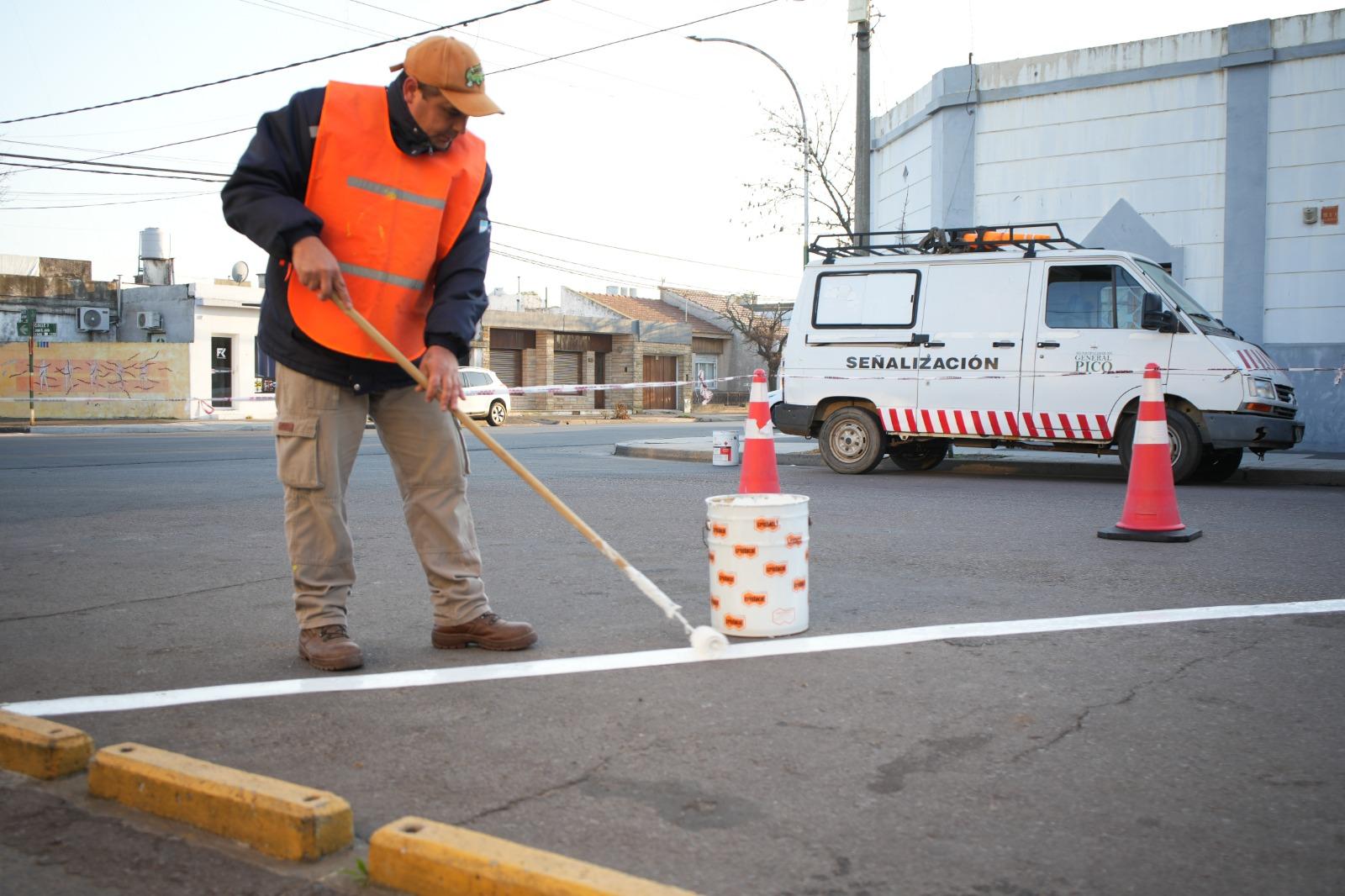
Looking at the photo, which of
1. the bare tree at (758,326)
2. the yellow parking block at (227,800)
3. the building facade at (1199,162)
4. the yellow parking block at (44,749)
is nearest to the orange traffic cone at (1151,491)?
the yellow parking block at (227,800)

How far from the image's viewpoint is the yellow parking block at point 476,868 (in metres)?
2.15

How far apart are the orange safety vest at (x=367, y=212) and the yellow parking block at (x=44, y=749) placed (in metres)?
1.43

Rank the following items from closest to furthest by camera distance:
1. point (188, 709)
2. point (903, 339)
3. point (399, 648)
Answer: point (188, 709) → point (399, 648) → point (903, 339)

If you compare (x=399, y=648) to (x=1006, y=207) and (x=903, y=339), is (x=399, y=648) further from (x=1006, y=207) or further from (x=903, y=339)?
(x=1006, y=207)

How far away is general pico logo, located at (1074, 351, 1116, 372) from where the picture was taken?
436 inches

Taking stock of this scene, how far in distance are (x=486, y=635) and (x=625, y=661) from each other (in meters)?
0.51

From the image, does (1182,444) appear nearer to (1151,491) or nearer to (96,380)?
(1151,491)

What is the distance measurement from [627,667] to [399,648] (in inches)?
34.5

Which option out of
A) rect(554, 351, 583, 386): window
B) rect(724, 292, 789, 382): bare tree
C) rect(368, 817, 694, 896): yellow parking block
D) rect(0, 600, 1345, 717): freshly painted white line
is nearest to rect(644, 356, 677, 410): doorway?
rect(554, 351, 583, 386): window

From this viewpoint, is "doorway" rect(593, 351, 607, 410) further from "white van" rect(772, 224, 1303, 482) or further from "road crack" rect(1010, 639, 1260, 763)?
"road crack" rect(1010, 639, 1260, 763)

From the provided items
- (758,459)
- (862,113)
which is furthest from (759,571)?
(862,113)

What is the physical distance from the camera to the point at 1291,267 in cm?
1524

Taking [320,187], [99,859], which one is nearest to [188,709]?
[99,859]

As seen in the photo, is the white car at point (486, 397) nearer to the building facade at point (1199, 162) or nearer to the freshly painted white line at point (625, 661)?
the building facade at point (1199, 162)
